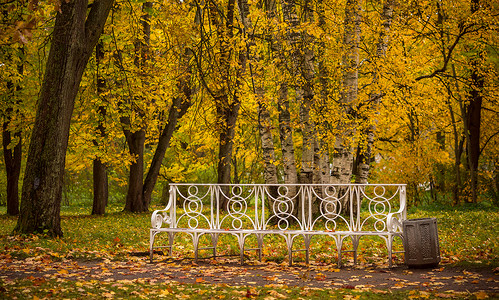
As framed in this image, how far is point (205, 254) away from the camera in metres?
8.74

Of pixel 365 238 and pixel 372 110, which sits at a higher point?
pixel 372 110

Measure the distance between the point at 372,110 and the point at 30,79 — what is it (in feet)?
35.6

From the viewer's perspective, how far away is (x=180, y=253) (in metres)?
9.09

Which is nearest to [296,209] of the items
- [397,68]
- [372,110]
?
[372,110]

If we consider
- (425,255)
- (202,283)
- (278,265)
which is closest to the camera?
(202,283)

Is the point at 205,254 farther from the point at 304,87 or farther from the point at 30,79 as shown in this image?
the point at 30,79

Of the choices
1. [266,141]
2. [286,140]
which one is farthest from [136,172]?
[286,140]

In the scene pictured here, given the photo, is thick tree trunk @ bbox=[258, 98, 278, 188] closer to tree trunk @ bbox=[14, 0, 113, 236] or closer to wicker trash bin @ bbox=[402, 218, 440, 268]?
tree trunk @ bbox=[14, 0, 113, 236]

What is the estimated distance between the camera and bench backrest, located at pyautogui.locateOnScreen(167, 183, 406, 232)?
740 centimetres

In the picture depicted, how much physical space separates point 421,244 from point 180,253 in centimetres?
421

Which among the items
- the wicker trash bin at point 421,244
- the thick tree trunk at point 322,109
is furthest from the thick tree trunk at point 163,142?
the wicker trash bin at point 421,244

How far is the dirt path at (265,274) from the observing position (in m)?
5.85

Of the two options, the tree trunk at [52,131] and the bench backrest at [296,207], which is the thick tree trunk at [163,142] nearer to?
the bench backrest at [296,207]

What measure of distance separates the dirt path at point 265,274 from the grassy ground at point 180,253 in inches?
13.8
